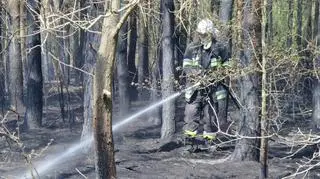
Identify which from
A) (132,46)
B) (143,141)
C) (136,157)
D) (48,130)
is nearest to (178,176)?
(136,157)

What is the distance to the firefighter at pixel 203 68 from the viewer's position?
979 cm

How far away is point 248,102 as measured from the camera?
8617 mm

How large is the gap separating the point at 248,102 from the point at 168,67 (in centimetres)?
328

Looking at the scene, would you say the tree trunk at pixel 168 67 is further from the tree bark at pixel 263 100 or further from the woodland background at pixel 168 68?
the tree bark at pixel 263 100

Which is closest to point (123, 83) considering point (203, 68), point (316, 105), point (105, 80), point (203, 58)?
point (316, 105)

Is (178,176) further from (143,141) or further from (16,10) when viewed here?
(16,10)

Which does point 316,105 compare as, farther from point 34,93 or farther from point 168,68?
point 34,93

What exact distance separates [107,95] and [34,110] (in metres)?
9.46

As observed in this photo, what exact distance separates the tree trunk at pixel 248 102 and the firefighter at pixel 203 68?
0.93 metres

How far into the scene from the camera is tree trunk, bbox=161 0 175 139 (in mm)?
11641

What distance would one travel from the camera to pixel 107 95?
19.0 feet

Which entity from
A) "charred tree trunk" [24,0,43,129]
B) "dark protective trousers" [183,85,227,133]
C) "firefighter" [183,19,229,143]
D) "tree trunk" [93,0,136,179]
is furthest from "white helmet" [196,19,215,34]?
"charred tree trunk" [24,0,43,129]

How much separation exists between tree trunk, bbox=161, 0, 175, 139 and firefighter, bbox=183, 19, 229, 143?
1515 millimetres

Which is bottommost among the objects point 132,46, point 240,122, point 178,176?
point 178,176
